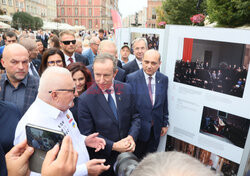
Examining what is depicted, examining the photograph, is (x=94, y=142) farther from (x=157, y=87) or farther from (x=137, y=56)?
(x=137, y=56)

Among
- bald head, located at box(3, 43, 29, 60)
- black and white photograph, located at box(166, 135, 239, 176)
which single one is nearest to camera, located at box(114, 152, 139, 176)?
black and white photograph, located at box(166, 135, 239, 176)

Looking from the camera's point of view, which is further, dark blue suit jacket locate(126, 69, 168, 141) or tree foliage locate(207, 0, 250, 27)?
tree foliage locate(207, 0, 250, 27)

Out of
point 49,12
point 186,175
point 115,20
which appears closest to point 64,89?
point 186,175

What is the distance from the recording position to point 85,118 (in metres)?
2.21

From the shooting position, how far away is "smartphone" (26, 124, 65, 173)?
0.83 meters

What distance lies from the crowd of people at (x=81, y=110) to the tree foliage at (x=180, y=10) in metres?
19.2

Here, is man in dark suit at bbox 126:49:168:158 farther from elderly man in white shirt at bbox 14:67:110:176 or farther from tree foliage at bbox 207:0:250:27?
tree foliage at bbox 207:0:250:27

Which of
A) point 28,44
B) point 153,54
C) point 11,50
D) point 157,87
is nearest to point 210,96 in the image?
point 157,87

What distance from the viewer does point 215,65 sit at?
2139 millimetres

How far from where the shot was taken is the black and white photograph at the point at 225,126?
6.83 ft

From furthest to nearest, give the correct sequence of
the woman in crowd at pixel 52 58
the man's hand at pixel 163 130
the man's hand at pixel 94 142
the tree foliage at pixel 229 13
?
1. the tree foliage at pixel 229 13
2. the woman in crowd at pixel 52 58
3. the man's hand at pixel 163 130
4. the man's hand at pixel 94 142

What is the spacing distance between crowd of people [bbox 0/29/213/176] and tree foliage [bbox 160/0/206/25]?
1922cm

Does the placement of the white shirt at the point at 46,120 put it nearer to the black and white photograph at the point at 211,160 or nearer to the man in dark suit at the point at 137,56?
the black and white photograph at the point at 211,160

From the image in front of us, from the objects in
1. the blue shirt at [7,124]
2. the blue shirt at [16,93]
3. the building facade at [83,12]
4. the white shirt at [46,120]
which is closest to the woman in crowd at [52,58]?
the blue shirt at [16,93]
